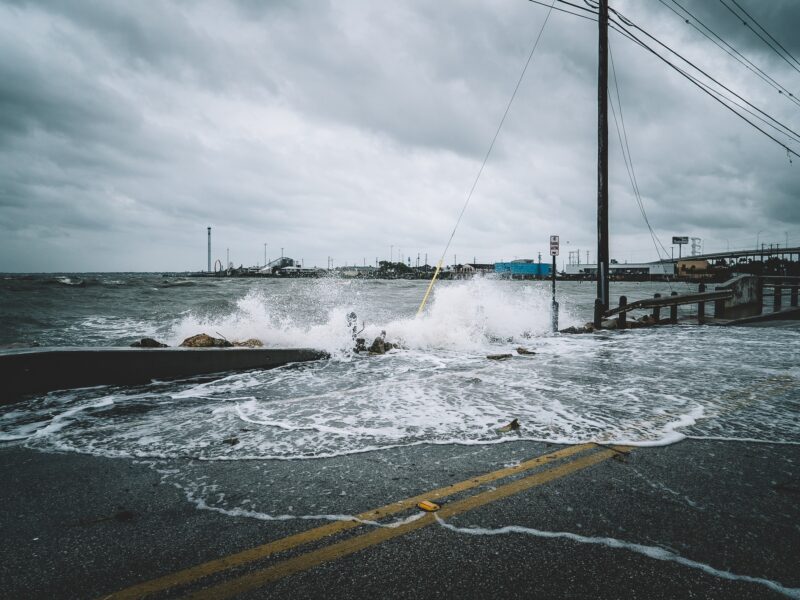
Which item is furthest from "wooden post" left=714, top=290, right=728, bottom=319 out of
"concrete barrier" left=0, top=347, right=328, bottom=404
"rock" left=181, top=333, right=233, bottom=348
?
"rock" left=181, top=333, right=233, bottom=348

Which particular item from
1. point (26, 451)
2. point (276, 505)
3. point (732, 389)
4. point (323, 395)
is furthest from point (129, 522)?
point (732, 389)

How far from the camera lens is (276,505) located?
273cm

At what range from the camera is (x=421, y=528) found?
2428 mm

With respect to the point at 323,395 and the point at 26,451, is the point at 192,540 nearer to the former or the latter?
the point at 26,451

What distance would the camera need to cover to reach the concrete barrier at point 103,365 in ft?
18.6

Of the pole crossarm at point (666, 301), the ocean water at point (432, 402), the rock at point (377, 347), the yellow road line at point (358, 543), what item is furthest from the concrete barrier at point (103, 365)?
the pole crossarm at point (666, 301)

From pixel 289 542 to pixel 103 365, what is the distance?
5.87 meters

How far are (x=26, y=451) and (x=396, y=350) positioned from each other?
7.36 m

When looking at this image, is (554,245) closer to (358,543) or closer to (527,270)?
(358,543)

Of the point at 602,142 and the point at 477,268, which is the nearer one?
the point at 602,142

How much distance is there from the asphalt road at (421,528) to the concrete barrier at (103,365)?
2.99 meters

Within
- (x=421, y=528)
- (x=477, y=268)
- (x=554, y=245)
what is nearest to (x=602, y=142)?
(x=554, y=245)

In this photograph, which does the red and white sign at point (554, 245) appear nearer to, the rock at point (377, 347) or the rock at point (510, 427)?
the rock at point (377, 347)

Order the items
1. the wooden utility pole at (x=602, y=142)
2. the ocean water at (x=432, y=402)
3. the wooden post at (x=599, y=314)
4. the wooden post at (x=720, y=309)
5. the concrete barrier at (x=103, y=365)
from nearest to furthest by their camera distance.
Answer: the ocean water at (x=432, y=402)
the concrete barrier at (x=103, y=365)
the wooden utility pole at (x=602, y=142)
the wooden post at (x=599, y=314)
the wooden post at (x=720, y=309)
